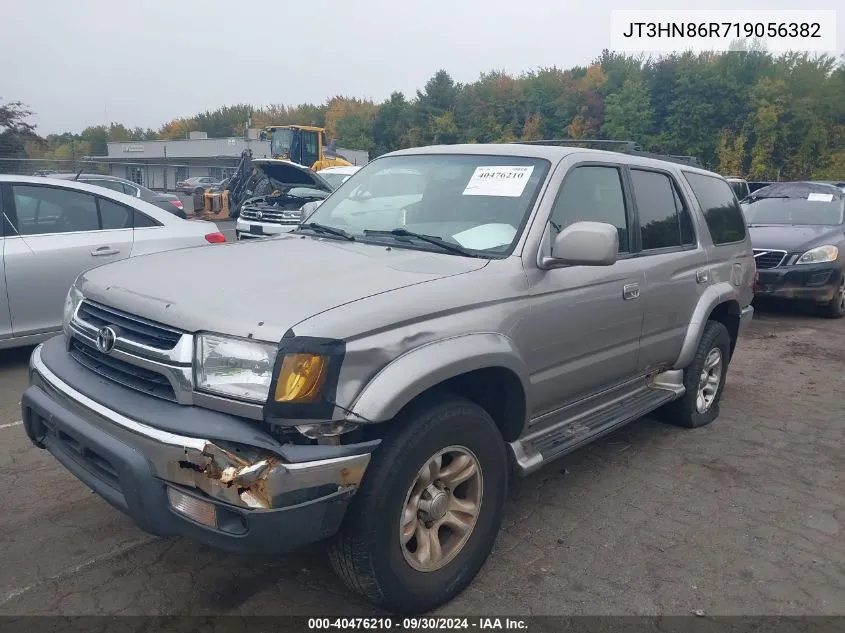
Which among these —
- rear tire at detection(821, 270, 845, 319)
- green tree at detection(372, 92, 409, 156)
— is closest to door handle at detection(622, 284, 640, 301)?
rear tire at detection(821, 270, 845, 319)

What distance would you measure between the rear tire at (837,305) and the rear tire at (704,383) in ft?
16.4

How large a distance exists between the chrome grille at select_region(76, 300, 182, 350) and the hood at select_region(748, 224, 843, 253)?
8151 millimetres

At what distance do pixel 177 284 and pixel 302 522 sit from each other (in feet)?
3.55

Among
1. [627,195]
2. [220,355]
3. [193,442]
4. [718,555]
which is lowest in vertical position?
[718,555]

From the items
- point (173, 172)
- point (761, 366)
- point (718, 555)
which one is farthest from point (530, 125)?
point (718, 555)

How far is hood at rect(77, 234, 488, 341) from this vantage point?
8.03ft

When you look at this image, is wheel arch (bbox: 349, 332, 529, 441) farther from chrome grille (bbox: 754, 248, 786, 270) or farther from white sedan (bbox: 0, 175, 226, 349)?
chrome grille (bbox: 754, 248, 786, 270)

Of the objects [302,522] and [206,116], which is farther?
[206,116]

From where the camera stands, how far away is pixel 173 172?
39844 mm

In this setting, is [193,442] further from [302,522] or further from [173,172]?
[173,172]

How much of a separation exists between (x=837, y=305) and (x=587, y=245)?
7.85 m

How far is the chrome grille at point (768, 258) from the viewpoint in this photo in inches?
356

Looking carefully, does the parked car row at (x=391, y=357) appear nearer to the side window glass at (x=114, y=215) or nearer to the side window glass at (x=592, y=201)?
the side window glass at (x=592, y=201)

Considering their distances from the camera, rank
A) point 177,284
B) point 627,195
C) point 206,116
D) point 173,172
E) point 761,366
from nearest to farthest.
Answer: point 177,284 < point 627,195 < point 761,366 < point 173,172 < point 206,116
